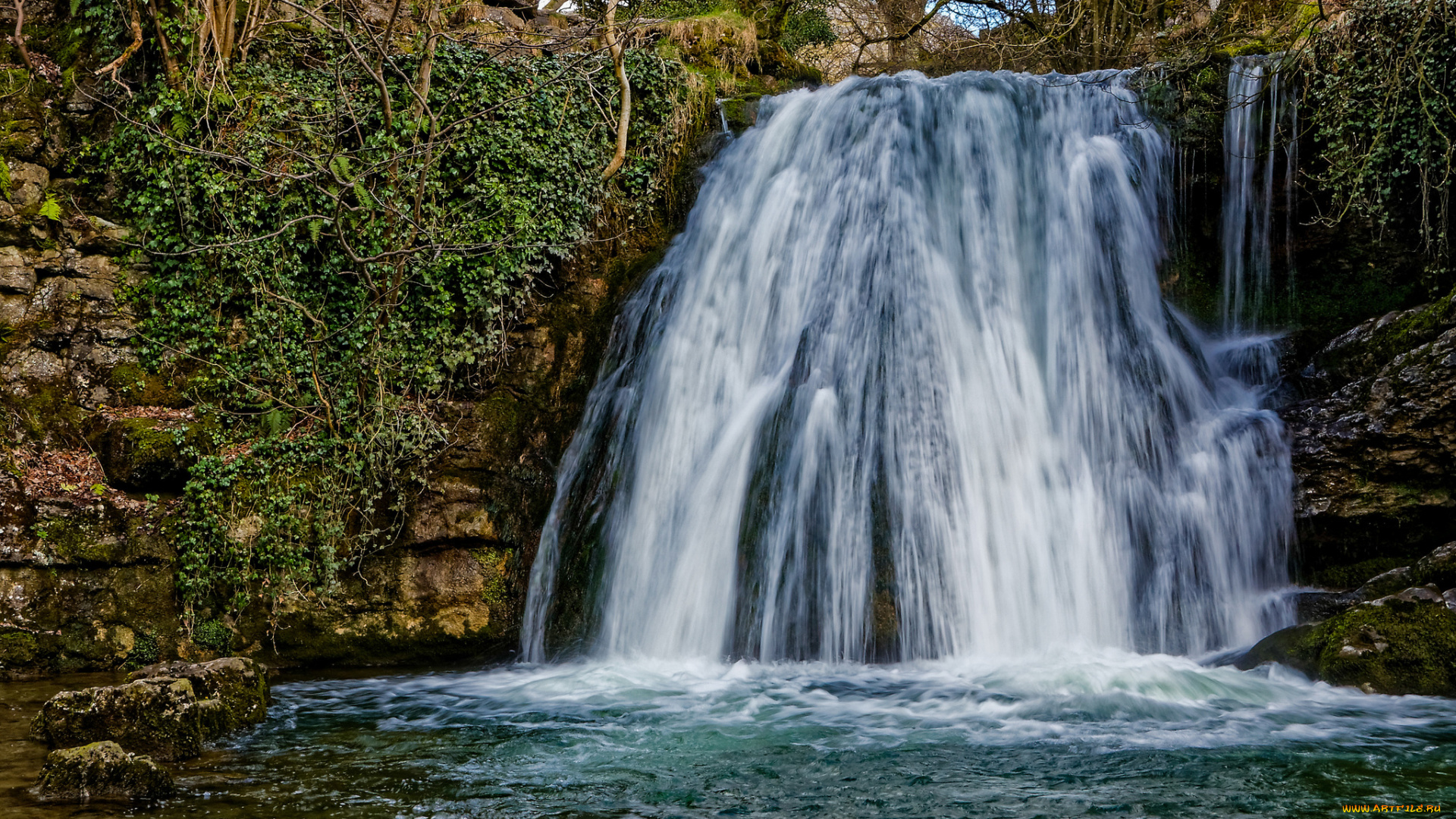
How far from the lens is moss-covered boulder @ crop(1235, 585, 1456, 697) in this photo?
5488 mm

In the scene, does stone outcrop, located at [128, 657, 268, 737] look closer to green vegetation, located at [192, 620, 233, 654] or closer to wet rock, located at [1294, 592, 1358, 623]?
green vegetation, located at [192, 620, 233, 654]

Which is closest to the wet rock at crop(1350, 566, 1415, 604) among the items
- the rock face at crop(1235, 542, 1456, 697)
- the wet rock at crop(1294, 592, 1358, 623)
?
the rock face at crop(1235, 542, 1456, 697)

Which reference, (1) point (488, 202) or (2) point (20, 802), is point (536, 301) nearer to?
(1) point (488, 202)

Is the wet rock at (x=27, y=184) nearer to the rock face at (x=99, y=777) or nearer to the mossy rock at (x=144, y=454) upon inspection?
the mossy rock at (x=144, y=454)

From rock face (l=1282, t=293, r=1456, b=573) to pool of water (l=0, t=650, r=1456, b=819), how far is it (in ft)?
5.60

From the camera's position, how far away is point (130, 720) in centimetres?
453

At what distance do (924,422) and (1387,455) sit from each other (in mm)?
3366

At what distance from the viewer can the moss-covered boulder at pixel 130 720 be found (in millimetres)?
4492

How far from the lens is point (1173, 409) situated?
7699mm

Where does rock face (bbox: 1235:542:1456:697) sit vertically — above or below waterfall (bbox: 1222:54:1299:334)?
below

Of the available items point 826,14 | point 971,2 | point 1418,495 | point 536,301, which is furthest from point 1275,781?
point 826,14

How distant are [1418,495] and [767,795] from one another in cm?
566

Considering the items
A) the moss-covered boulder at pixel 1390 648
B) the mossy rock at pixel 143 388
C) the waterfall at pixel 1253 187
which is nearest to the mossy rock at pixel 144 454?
the mossy rock at pixel 143 388

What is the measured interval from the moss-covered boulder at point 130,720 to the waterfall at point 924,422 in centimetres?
→ 316
